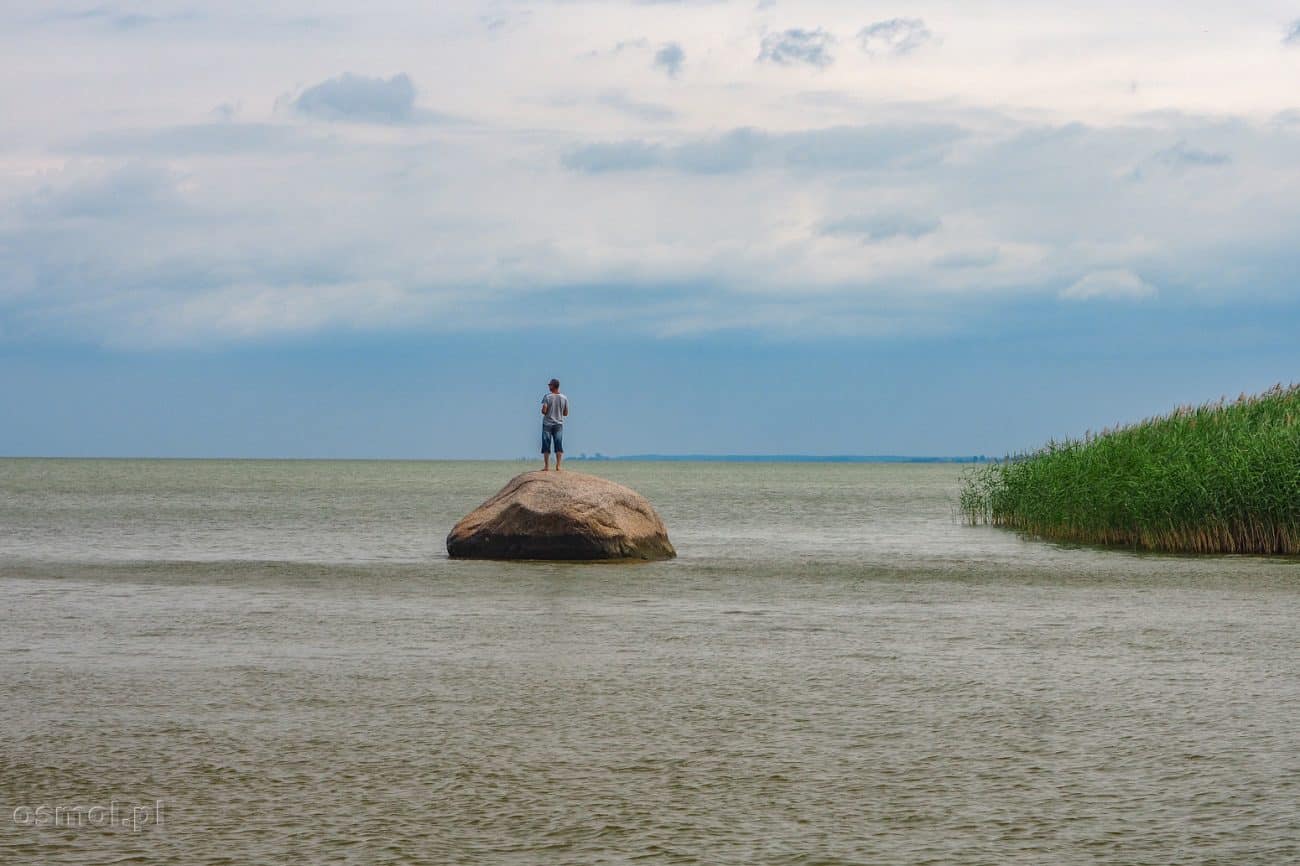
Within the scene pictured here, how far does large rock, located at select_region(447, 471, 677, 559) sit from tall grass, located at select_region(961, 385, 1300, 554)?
11067 millimetres

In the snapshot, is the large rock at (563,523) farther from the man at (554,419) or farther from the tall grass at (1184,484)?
the tall grass at (1184,484)

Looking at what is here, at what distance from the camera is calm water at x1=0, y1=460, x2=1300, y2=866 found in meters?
7.89

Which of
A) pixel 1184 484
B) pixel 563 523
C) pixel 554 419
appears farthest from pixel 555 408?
pixel 1184 484

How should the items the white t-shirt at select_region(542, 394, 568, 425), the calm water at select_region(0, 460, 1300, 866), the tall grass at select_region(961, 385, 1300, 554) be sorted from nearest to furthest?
the calm water at select_region(0, 460, 1300, 866)
the tall grass at select_region(961, 385, 1300, 554)
the white t-shirt at select_region(542, 394, 568, 425)

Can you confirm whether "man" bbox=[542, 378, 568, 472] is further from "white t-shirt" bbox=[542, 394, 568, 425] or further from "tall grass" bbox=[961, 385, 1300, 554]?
"tall grass" bbox=[961, 385, 1300, 554]

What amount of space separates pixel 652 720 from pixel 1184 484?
22345 millimetres

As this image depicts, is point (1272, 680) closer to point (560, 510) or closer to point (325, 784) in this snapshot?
point (325, 784)

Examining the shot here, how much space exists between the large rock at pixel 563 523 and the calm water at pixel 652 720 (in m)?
3.10

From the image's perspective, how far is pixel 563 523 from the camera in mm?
27172

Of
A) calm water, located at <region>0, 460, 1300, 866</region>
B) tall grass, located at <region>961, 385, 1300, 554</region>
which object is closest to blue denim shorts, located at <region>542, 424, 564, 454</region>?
calm water, located at <region>0, 460, 1300, 866</region>

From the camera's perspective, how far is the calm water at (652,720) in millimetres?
7895

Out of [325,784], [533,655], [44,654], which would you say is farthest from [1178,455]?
[325,784]

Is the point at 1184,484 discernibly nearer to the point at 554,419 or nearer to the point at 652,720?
the point at 554,419

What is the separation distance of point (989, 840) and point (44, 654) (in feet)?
35.3
